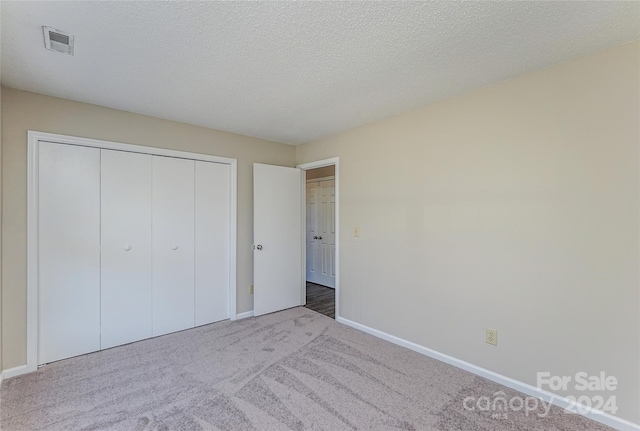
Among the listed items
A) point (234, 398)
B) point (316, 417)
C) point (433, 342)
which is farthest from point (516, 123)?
point (234, 398)

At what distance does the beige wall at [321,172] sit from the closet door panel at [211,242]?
214 centimetres

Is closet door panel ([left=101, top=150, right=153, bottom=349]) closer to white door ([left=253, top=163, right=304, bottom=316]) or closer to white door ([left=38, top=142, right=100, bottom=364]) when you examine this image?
white door ([left=38, top=142, right=100, bottom=364])

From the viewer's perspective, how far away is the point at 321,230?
17.9ft

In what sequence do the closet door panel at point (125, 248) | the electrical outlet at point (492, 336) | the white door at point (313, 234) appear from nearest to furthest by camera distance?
the electrical outlet at point (492, 336), the closet door panel at point (125, 248), the white door at point (313, 234)

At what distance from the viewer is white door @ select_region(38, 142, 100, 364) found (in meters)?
2.46

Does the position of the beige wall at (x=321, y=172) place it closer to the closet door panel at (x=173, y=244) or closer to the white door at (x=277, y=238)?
the white door at (x=277, y=238)

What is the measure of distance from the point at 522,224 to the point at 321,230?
12.1 ft

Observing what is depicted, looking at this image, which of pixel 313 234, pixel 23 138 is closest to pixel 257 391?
pixel 23 138

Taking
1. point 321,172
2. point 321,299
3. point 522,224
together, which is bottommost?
point 321,299

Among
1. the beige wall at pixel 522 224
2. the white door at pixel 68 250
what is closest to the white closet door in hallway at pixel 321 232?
the beige wall at pixel 522 224

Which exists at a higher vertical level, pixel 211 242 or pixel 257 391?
pixel 211 242

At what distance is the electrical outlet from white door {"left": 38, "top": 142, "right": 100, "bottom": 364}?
3.53 metres

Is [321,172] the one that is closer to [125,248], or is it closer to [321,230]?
[321,230]

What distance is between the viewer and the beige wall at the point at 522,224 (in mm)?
1734
